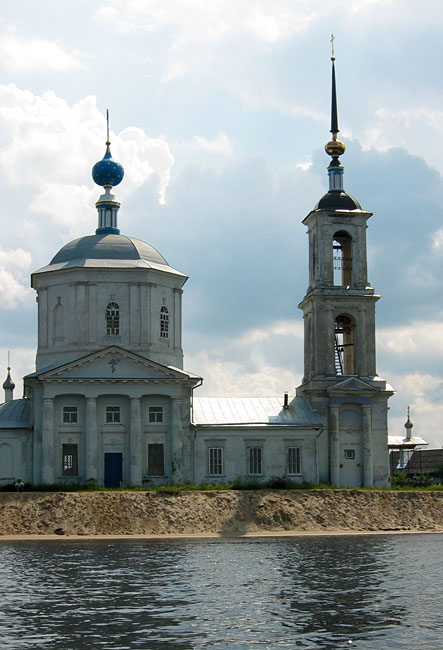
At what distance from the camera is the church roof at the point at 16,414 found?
188 feet

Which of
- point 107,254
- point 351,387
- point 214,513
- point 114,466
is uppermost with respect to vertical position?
point 107,254

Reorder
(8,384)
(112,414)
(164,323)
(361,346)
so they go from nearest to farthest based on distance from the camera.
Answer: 1. (112,414)
2. (164,323)
3. (361,346)
4. (8,384)

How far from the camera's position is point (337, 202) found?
6241 centimetres

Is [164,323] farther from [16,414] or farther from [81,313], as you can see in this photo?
[16,414]

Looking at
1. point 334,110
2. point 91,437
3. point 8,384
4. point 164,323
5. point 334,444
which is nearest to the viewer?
point 91,437

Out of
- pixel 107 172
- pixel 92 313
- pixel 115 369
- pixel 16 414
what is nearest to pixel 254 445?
pixel 115 369

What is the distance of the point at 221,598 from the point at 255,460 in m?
31.0

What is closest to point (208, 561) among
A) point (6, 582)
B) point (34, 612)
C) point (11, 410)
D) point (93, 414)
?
point (6, 582)

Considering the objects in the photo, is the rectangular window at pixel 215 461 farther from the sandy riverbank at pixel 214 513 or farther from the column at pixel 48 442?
the column at pixel 48 442

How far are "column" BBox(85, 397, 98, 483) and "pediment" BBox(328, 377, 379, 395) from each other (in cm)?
1281

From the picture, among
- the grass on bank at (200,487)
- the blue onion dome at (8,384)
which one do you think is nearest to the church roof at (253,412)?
the grass on bank at (200,487)

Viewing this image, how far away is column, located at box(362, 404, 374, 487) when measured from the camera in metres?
59.6

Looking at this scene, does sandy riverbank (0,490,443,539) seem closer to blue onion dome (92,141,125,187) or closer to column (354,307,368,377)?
column (354,307,368,377)

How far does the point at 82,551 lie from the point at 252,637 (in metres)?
19.1
